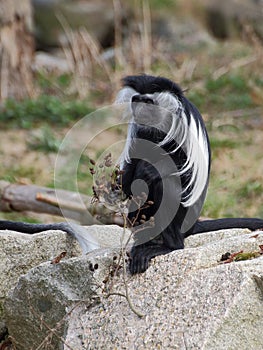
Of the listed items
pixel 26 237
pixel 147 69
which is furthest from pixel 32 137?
pixel 26 237

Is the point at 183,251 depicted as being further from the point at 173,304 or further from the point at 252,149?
the point at 252,149

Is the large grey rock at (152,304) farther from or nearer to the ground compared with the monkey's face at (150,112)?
nearer to the ground

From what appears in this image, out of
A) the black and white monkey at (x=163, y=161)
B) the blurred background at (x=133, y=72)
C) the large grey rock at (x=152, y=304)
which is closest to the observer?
the large grey rock at (x=152, y=304)

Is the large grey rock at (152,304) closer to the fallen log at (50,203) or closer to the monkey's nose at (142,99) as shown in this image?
the monkey's nose at (142,99)

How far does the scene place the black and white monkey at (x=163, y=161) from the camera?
9.48ft

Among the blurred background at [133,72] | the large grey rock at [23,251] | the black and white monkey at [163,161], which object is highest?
the black and white monkey at [163,161]

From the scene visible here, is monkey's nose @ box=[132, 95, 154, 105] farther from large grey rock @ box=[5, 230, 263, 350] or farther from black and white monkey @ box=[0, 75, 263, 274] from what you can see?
large grey rock @ box=[5, 230, 263, 350]

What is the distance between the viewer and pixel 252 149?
6.12 metres

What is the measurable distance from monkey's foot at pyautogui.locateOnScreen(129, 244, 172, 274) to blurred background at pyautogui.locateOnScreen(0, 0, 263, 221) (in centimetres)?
163

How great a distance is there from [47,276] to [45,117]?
4353 millimetres

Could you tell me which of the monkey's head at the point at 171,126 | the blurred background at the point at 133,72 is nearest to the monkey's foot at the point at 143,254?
the monkey's head at the point at 171,126

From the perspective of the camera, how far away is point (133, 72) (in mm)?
7582

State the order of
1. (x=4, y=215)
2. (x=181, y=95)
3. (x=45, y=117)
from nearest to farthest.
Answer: (x=181, y=95) < (x=4, y=215) < (x=45, y=117)

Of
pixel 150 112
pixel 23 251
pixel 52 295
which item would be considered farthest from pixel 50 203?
pixel 52 295
